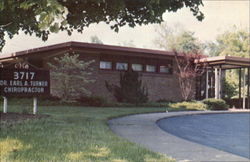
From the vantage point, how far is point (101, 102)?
16.7 metres

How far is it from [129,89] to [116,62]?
2452 millimetres

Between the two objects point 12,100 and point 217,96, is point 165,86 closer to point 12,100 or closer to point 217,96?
point 217,96

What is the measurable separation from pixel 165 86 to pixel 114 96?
435 centimetres

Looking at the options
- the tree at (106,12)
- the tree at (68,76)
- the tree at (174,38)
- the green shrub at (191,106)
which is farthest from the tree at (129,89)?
the tree at (174,38)

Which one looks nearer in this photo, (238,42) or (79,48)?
(79,48)

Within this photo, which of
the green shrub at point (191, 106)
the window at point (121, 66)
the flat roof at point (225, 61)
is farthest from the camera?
the flat roof at point (225, 61)

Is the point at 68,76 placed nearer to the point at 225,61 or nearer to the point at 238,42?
the point at 225,61

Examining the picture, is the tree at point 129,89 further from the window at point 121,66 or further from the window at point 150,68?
the window at point 150,68

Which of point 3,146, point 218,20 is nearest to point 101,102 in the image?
point 3,146

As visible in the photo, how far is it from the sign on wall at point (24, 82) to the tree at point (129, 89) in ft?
28.5

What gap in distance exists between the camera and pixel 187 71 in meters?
21.2

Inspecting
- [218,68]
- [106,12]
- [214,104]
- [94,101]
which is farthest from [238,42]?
[106,12]

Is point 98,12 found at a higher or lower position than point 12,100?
higher

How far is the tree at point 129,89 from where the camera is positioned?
18.2 metres
